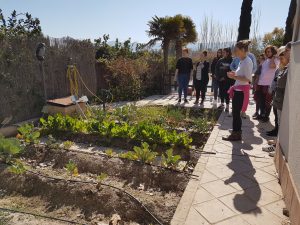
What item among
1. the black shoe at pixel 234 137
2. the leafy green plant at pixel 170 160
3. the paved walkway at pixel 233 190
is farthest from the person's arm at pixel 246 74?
the leafy green plant at pixel 170 160

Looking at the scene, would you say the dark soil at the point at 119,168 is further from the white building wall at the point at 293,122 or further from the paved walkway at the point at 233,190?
the white building wall at the point at 293,122

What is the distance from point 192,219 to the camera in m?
2.76

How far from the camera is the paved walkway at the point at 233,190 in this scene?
281 cm

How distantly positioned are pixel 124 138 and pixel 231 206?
8.54ft

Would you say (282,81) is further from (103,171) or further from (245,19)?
(245,19)

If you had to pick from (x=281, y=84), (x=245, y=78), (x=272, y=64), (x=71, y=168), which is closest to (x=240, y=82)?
(x=245, y=78)

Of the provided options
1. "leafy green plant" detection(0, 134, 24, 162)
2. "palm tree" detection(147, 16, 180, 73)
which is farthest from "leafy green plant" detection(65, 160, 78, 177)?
"palm tree" detection(147, 16, 180, 73)

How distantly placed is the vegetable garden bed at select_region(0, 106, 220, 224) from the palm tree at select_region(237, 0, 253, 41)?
7.18m

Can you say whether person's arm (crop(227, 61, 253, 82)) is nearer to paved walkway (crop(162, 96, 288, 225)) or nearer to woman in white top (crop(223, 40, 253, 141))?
woman in white top (crop(223, 40, 253, 141))

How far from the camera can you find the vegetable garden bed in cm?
321

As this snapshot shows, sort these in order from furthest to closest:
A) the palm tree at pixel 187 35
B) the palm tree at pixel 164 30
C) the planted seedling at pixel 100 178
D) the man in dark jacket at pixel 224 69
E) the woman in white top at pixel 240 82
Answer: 1. the palm tree at pixel 187 35
2. the palm tree at pixel 164 30
3. the man in dark jacket at pixel 224 69
4. the woman in white top at pixel 240 82
5. the planted seedling at pixel 100 178

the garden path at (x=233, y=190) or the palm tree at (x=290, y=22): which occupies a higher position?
the palm tree at (x=290, y=22)

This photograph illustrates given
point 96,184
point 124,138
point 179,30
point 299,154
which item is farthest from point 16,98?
point 179,30

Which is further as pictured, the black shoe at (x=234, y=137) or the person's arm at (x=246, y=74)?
the black shoe at (x=234, y=137)
